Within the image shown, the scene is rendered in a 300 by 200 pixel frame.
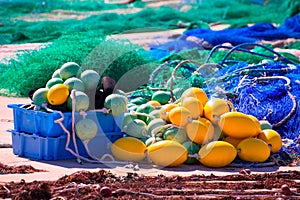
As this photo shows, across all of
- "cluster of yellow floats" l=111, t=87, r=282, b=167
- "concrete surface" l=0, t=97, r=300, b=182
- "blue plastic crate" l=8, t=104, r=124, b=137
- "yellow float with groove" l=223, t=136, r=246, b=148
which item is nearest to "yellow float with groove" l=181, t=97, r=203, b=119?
"cluster of yellow floats" l=111, t=87, r=282, b=167

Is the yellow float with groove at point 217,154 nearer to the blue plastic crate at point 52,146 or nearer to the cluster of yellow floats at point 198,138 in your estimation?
the cluster of yellow floats at point 198,138

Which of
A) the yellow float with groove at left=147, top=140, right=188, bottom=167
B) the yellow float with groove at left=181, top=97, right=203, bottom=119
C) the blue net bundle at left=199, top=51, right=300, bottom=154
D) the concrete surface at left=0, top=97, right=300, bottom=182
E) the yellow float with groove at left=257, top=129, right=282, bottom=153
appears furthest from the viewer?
the blue net bundle at left=199, top=51, right=300, bottom=154

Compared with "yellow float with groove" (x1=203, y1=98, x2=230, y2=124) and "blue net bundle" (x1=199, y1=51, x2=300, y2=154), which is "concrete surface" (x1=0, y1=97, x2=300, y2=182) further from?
"blue net bundle" (x1=199, y1=51, x2=300, y2=154)

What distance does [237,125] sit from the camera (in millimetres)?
6324

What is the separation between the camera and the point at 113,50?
31.2 ft

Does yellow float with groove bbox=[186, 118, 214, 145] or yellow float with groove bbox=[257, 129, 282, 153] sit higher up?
yellow float with groove bbox=[186, 118, 214, 145]

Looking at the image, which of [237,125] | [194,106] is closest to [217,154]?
[237,125]

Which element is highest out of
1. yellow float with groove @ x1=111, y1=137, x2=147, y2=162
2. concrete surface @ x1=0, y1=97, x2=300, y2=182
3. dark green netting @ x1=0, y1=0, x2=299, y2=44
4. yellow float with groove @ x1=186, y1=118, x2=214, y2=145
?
dark green netting @ x1=0, y1=0, x2=299, y2=44

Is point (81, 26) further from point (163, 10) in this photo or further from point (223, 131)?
point (223, 131)

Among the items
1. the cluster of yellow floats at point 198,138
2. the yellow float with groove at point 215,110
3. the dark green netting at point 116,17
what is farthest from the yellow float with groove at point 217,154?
the dark green netting at point 116,17

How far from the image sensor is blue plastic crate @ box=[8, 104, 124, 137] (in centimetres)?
623

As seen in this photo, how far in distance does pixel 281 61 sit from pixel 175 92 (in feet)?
7.84

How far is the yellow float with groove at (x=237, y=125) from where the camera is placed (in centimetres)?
632

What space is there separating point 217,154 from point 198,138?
258 millimetres
